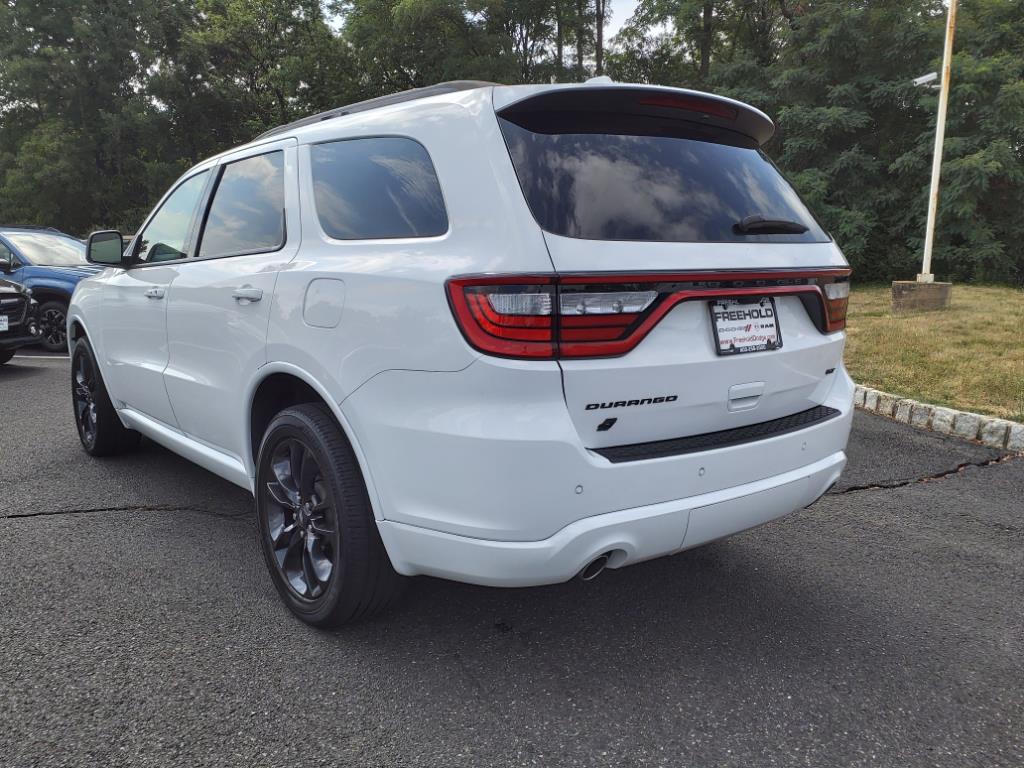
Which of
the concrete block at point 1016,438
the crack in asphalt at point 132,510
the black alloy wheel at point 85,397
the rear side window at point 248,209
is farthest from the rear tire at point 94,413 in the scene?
the concrete block at point 1016,438

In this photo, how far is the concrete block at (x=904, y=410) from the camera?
569 cm

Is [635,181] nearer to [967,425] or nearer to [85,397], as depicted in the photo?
[85,397]

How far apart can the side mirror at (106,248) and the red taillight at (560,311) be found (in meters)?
2.84

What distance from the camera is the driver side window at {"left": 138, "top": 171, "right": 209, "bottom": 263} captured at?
3.57 meters

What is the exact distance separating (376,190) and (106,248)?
2.36 metres

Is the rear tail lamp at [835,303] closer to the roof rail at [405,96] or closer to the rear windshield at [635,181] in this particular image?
the rear windshield at [635,181]

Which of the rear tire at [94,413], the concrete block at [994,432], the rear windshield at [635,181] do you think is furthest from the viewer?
the concrete block at [994,432]

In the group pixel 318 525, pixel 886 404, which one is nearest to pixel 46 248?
pixel 318 525

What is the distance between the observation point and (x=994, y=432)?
506cm

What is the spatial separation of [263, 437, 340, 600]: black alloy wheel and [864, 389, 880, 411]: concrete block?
5.02 meters

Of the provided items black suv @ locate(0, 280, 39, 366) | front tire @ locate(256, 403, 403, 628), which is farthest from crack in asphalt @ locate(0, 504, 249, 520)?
black suv @ locate(0, 280, 39, 366)

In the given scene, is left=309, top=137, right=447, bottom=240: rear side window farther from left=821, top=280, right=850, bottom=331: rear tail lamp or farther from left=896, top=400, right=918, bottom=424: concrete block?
left=896, top=400, right=918, bottom=424: concrete block

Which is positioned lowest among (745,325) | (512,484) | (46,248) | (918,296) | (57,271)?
(918,296)

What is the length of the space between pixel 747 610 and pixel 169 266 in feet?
9.76
